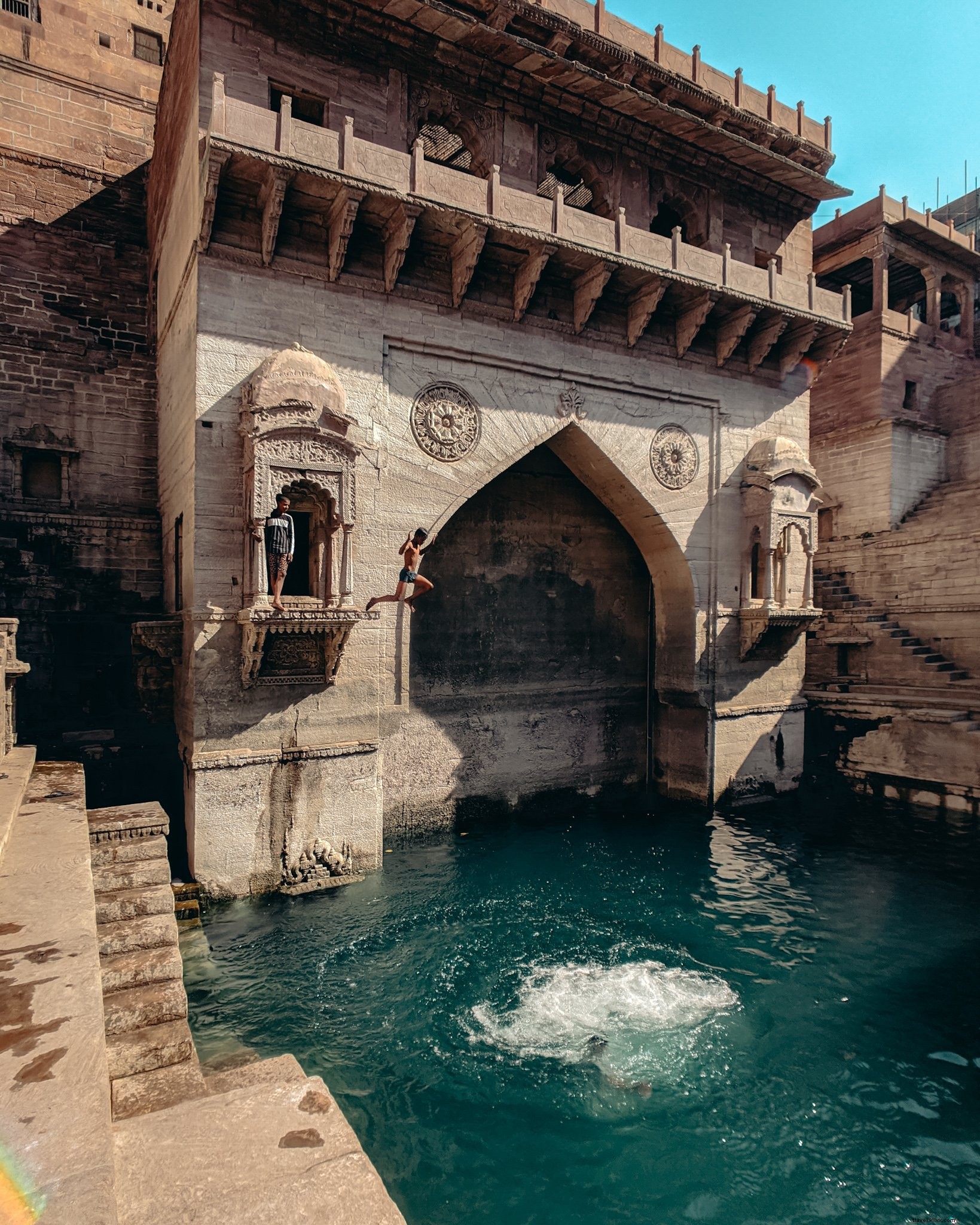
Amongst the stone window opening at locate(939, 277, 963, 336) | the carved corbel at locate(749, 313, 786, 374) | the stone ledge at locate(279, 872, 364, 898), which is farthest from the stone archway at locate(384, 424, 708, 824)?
the stone window opening at locate(939, 277, 963, 336)

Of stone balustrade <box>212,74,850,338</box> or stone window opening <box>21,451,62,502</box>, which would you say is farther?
stone window opening <box>21,451,62,502</box>

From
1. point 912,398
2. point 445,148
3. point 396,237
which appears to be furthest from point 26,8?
point 912,398

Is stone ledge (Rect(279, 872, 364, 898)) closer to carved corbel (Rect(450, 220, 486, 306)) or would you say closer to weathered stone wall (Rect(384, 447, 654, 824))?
weathered stone wall (Rect(384, 447, 654, 824))

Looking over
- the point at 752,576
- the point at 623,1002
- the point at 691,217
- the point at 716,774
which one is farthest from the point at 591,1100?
the point at 691,217

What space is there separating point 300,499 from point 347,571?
1.19 m

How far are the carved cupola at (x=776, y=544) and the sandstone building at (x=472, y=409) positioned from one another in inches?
2.9

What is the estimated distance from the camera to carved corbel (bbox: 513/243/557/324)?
373 inches

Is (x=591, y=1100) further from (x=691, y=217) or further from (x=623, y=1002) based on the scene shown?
(x=691, y=217)

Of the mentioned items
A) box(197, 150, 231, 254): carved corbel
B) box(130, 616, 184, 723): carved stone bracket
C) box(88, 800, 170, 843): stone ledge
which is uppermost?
box(197, 150, 231, 254): carved corbel

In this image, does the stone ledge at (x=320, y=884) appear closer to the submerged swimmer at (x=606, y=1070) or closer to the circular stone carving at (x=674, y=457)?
the submerged swimmer at (x=606, y=1070)

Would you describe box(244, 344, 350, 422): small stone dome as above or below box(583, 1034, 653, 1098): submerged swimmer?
above

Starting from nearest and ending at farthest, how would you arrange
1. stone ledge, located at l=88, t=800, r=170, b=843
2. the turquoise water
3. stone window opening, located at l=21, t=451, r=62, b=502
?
1. the turquoise water
2. stone ledge, located at l=88, t=800, r=170, b=843
3. stone window opening, located at l=21, t=451, r=62, b=502

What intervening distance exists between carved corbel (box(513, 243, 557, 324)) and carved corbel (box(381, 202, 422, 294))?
1667 millimetres

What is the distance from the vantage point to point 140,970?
4.92m
